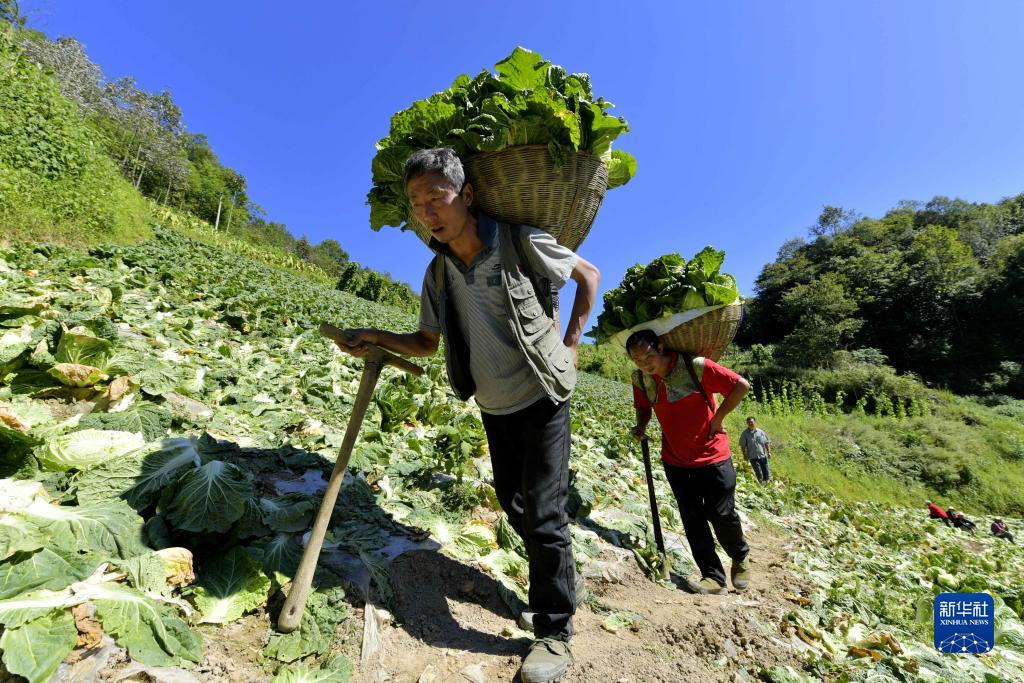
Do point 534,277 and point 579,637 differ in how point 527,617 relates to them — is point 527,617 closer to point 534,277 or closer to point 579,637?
point 579,637

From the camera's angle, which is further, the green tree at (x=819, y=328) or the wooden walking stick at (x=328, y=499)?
the green tree at (x=819, y=328)

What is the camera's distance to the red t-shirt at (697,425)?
3.58 meters

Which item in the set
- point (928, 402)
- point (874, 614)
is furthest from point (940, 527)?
point (928, 402)

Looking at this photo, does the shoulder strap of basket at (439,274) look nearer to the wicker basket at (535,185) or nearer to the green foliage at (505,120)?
the wicker basket at (535,185)

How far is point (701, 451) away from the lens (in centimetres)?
357

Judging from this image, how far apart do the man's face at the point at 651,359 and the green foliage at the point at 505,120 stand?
5.66ft

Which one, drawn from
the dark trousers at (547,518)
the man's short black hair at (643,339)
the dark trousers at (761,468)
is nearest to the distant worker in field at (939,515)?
the dark trousers at (761,468)

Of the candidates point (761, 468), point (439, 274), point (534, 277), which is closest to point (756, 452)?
point (761, 468)

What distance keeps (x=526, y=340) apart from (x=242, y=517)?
1451 mm

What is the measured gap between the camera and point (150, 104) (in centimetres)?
4434

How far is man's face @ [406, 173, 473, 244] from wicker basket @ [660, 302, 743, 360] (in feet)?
8.06

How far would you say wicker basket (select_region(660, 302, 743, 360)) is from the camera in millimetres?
3752

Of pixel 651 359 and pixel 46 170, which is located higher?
pixel 46 170

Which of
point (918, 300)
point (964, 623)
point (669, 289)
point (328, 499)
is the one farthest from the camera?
point (918, 300)
